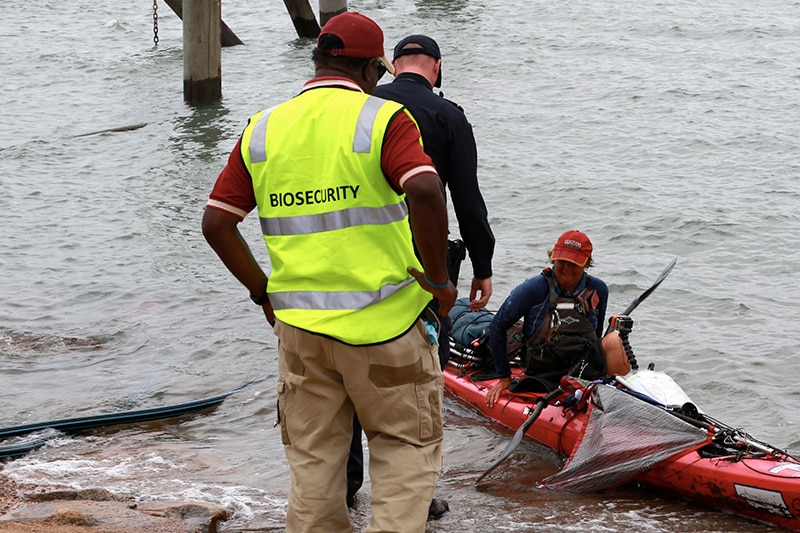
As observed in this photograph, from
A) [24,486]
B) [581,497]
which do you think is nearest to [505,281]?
[581,497]

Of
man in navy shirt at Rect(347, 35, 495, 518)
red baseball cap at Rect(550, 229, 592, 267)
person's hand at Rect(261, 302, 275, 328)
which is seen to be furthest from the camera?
red baseball cap at Rect(550, 229, 592, 267)

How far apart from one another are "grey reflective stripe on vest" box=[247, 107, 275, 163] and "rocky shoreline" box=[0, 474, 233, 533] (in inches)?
64.2

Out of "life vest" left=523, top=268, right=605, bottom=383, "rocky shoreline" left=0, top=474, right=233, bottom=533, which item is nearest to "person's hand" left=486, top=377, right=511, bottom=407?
"life vest" left=523, top=268, right=605, bottom=383

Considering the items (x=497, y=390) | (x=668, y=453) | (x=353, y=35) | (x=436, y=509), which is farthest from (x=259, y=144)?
(x=497, y=390)

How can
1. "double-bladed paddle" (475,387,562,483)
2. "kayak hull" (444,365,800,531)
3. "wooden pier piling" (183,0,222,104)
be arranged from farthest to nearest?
"wooden pier piling" (183,0,222,104) < "double-bladed paddle" (475,387,562,483) < "kayak hull" (444,365,800,531)

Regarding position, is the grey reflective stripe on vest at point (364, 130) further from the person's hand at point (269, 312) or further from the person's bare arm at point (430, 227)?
the person's hand at point (269, 312)

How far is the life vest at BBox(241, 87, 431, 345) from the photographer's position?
311 cm

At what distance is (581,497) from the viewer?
5.32m

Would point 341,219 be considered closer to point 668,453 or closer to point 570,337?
point 668,453

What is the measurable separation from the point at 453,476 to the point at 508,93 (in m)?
12.5

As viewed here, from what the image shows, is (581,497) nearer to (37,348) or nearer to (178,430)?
(178,430)

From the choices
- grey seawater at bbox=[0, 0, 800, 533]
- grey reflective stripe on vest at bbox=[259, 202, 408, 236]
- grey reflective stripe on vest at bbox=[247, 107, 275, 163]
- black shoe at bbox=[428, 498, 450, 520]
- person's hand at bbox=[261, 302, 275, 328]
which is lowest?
grey seawater at bbox=[0, 0, 800, 533]

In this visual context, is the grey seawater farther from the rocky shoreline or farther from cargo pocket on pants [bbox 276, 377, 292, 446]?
cargo pocket on pants [bbox 276, 377, 292, 446]

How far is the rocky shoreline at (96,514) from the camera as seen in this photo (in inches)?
159
